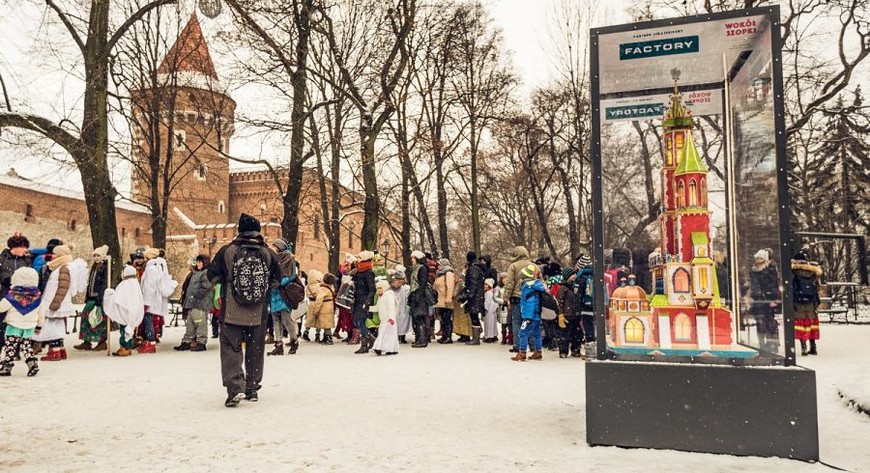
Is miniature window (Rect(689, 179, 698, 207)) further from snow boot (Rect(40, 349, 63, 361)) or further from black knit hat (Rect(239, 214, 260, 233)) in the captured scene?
snow boot (Rect(40, 349, 63, 361))

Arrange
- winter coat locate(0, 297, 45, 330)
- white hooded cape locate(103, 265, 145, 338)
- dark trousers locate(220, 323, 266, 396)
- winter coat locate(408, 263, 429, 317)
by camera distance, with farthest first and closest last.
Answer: winter coat locate(408, 263, 429, 317)
white hooded cape locate(103, 265, 145, 338)
winter coat locate(0, 297, 45, 330)
dark trousers locate(220, 323, 266, 396)

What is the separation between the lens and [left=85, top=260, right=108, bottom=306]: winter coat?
11586mm

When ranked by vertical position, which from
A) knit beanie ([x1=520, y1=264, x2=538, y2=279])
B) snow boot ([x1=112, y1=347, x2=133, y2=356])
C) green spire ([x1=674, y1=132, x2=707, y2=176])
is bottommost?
snow boot ([x1=112, y1=347, x2=133, y2=356])

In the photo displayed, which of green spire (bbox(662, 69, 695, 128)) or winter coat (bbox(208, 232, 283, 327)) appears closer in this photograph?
green spire (bbox(662, 69, 695, 128))

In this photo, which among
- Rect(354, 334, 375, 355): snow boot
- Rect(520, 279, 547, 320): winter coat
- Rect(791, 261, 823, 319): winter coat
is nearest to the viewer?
Rect(520, 279, 547, 320): winter coat

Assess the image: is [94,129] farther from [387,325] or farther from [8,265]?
[387,325]

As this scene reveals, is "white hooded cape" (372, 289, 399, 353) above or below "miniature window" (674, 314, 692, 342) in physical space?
below

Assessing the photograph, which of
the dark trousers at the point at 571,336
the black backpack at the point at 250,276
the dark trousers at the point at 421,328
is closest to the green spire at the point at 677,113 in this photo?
the black backpack at the point at 250,276

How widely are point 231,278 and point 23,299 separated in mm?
3958

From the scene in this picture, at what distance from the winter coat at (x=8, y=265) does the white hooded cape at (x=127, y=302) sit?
144 centimetres

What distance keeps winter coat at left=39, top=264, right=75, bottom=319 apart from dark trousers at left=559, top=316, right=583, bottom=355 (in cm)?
848

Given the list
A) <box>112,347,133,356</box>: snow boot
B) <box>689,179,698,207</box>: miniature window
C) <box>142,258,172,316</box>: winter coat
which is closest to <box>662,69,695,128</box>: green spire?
<box>689,179,698,207</box>: miniature window

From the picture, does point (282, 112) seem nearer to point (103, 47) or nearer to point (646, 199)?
point (103, 47)

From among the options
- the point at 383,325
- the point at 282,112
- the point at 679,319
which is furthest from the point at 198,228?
the point at 679,319
